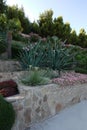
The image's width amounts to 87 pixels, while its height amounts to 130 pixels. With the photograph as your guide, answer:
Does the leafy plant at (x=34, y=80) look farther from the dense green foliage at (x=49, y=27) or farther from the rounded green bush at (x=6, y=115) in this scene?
the dense green foliage at (x=49, y=27)

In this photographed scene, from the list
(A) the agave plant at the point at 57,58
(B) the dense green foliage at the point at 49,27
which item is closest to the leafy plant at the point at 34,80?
(A) the agave plant at the point at 57,58

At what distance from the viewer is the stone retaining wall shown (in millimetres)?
5668

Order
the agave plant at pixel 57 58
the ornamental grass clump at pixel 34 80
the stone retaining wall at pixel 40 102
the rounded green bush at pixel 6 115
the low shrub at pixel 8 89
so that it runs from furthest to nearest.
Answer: the agave plant at pixel 57 58, the ornamental grass clump at pixel 34 80, the low shrub at pixel 8 89, the stone retaining wall at pixel 40 102, the rounded green bush at pixel 6 115

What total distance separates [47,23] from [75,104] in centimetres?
1244

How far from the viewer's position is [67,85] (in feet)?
23.6

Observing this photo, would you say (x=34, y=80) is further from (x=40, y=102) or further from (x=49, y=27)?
(x=49, y=27)

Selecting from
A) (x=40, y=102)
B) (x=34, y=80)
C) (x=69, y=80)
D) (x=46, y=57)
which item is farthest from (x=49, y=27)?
(x=40, y=102)

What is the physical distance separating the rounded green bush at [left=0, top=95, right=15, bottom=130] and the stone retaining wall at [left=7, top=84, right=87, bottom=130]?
43cm

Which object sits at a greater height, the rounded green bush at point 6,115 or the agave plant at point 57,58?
the agave plant at point 57,58

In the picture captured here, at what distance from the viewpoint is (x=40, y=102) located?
6.29 m

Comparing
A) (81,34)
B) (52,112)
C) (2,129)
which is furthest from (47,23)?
(2,129)

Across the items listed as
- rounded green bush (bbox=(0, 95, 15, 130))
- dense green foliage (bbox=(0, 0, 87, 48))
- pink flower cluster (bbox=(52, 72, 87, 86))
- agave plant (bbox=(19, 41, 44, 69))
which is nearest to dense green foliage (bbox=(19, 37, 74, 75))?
agave plant (bbox=(19, 41, 44, 69))

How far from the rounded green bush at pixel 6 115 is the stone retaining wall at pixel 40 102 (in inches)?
16.8

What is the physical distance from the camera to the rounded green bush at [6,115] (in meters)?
4.76
